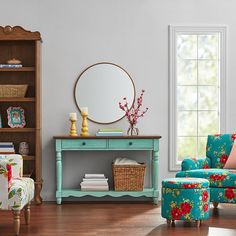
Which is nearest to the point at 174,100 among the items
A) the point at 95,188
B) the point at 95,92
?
the point at 95,92

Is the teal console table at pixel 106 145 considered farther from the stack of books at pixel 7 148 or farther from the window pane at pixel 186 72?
the window pane at pixel 186 72

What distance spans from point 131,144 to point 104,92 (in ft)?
2.59

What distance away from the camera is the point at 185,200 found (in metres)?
5.48

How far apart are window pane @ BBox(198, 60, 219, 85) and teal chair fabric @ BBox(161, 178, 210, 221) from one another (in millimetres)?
2346

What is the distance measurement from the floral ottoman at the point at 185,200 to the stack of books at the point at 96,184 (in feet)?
5.32

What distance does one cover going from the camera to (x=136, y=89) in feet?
24.6

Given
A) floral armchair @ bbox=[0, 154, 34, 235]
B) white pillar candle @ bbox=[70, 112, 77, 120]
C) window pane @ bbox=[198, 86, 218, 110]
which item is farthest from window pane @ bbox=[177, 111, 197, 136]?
floral armchair @ bbox=[0, 154, 34, 235]

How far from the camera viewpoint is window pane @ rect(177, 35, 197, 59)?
7609 millimetres

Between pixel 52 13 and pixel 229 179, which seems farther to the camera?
pixel 52 13

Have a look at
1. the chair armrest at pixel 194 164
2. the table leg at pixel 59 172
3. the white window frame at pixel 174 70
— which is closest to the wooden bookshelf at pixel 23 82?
the table leg at pixel 59 172

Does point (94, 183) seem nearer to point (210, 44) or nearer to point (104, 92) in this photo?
point (104, 92)

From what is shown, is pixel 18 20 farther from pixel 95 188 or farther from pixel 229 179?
pixel 229 179

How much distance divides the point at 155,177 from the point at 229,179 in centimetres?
125

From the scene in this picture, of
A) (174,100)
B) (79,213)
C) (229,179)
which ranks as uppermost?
(174,100)
